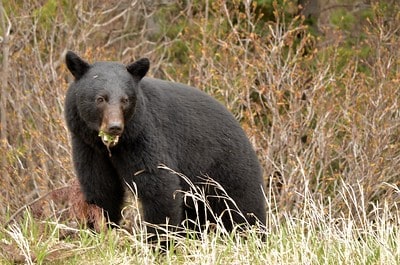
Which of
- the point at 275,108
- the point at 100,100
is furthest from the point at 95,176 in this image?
the point at 275,108

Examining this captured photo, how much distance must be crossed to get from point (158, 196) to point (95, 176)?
1.61 feet

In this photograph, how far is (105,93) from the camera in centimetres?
634

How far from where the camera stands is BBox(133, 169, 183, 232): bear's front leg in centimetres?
652

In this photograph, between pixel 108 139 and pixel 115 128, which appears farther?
pixel 108 139

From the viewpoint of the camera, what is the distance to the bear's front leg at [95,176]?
21.7 feet

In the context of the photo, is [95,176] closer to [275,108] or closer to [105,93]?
[105,93]

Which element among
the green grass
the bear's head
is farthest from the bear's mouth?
the green grass

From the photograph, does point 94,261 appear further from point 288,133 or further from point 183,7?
point 183,7

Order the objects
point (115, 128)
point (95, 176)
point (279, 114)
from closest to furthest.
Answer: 1. point (115, 128)
2. point (95, 176)
3. point (279, 114)

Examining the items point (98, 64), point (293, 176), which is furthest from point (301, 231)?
point (293, 176)

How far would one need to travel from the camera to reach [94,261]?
19.2 ft

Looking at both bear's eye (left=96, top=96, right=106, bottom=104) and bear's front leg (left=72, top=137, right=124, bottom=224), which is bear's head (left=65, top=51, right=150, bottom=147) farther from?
bear's front leg (left=72, top=137, right=124, bottom=224)

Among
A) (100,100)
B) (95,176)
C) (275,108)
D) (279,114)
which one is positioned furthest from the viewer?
(279,114)

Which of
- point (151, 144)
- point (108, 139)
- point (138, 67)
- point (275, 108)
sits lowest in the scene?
point (275, 108)
